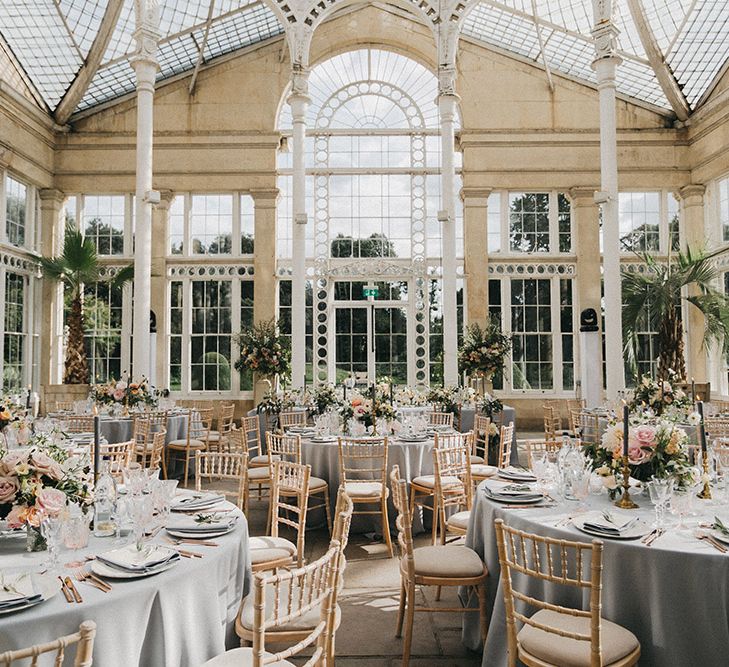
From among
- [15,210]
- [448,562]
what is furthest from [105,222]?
[448,562]

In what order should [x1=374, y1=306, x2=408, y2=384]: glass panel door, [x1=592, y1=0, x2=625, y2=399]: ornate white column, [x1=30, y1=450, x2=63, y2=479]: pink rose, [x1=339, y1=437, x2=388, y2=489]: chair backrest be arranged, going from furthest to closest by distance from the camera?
[x1=374, y1=306, x2=408, y2=384]: glass panel door → [x1=592, y1=0, x2=625, y2=399]: ornate white column → [x1=339, y1=437, x2=388, y2=489]: chair backrest → [x1=30, y1=450, x2=63, y2=479]: pink rose

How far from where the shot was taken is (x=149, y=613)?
2361mm

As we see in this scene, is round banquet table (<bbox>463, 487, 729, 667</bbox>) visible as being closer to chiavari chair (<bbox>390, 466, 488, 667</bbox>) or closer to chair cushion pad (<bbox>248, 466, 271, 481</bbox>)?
chiavari chair (<bbox>390, 466, 488, 667</bbox>)

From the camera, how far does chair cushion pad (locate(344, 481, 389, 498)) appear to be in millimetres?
5691

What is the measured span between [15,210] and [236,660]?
529 inches

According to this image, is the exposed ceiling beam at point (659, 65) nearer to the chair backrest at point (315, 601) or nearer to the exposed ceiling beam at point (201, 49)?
the exposed ceiling beam at point (201, 49)

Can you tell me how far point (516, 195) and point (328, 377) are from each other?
241 inches

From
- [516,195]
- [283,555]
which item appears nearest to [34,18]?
[516,195]

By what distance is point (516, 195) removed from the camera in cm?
1487

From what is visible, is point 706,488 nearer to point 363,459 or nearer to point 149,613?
point 149,613

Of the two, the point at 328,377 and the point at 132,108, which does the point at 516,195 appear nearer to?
the point at 328,377

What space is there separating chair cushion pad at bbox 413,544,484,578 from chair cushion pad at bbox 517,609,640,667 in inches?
29.6

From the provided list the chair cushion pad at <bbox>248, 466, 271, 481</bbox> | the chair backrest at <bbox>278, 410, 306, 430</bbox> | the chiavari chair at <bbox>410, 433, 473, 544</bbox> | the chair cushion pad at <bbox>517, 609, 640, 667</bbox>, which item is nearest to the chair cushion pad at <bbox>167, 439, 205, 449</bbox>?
the chair backrest at <bbox>278, 410, 306, 430</bbox>

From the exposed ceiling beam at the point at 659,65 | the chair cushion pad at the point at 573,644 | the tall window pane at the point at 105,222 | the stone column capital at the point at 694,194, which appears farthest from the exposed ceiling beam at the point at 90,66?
the chair cushion pad at the point at 573,644
